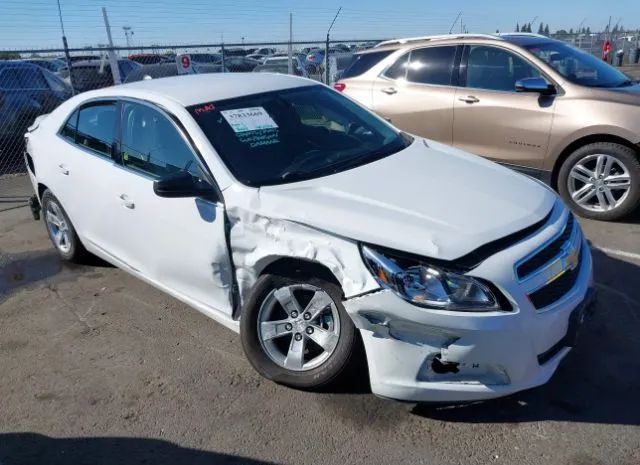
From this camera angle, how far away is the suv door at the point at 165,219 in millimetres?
3188

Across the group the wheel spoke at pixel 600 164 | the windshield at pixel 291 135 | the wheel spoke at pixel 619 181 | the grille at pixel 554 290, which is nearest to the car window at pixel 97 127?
the windshield at pixel 291 135

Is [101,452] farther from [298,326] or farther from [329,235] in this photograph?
[329,235]

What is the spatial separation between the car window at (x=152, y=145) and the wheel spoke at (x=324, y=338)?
1162 millimetres

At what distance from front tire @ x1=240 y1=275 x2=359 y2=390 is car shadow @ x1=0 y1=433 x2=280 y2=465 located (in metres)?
0.53

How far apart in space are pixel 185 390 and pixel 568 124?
4295 millimetres

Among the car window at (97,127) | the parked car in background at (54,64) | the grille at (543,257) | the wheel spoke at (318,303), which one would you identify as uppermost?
the car window at (97,127)

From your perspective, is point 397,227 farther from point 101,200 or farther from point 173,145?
point 101,200

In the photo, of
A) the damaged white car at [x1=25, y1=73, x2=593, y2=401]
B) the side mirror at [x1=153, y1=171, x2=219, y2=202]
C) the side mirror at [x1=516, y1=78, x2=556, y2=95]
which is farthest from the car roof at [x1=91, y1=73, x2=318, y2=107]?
the side mirror at [x1=516, y1=78, x2=556, y2=95]

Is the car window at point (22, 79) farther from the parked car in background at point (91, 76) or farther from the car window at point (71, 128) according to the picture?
the car window at point (71, 128)

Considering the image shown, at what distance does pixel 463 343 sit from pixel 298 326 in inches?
35.7

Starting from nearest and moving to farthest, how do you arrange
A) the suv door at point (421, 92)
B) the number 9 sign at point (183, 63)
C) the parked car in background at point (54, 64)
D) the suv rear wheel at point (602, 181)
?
1. the suv rear wheel at point (602, 181)
2. the suv door at point (421, 92)
3. the parked car in background at point (54, 64)
4. the number 9 sign at point (183, 63)

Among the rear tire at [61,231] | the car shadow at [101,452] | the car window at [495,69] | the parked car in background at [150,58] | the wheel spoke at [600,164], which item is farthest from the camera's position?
the parked car in background at [150,58]

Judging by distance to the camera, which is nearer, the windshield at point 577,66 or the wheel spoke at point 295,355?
the wheel spoke at point 295,355

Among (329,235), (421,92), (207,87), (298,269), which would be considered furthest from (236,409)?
(421,92)
